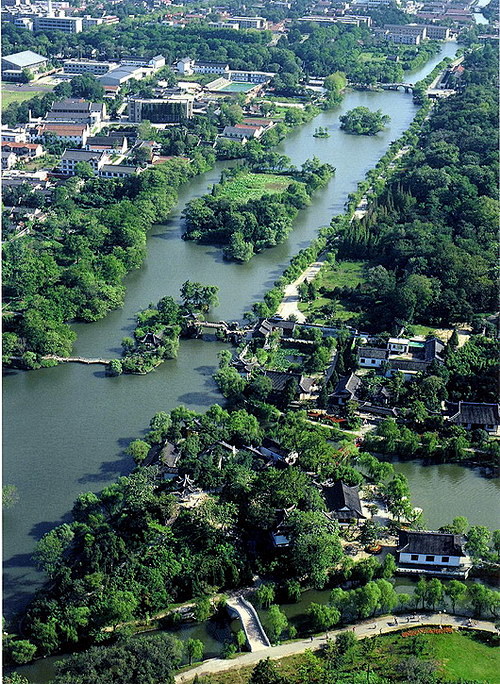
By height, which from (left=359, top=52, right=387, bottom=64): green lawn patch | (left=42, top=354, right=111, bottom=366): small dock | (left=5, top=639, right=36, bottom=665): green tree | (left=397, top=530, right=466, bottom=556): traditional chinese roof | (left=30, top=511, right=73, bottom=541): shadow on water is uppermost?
(left=359, top=52, right=387, bottom=64): green lawn patch

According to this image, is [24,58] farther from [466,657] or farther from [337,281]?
[466,657]

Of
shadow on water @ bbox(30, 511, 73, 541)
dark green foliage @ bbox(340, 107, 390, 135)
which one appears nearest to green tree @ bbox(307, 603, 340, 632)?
shadow on water @ bbox(30, 511, 73, 541)

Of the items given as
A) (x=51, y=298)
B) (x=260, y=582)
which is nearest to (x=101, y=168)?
(x=51, y=298)

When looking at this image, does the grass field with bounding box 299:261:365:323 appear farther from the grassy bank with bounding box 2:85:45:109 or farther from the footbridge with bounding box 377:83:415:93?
the footbridge with bounding box 377:83:415:93

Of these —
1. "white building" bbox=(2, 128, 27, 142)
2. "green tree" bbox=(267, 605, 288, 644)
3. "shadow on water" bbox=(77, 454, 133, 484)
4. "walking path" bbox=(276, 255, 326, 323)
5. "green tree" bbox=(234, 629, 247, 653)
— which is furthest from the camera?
"white building" bbox=(2, 128, 27, 142)

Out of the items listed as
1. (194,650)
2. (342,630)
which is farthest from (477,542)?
(194,650)

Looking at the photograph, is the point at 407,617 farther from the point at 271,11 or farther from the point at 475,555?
the point at 271,11

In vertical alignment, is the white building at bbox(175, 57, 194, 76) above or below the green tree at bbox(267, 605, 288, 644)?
above

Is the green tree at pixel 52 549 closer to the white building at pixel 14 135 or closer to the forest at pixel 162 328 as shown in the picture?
the forest at pixel 162 328
